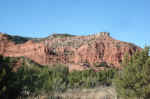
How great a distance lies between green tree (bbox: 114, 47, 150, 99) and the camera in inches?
403

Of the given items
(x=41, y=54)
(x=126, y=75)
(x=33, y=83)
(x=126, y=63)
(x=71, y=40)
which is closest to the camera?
(x=126, y=75)

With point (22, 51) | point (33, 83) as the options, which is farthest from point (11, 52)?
point (33, 83)

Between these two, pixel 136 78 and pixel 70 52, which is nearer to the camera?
pixel 136 78

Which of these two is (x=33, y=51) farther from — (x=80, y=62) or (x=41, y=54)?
(x=80, y=62)

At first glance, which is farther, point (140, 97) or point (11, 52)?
point (11, 52)

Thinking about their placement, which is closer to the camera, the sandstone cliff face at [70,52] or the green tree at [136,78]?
the green tree at [136,78]

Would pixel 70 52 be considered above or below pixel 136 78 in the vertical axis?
above

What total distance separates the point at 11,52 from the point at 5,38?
280 inches

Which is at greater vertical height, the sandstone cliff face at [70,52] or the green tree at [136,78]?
the sandstone cliff face at [70,52]

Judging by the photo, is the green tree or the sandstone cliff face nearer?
the green tree

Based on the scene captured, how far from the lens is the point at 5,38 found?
60.5 m

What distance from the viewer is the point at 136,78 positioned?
1059cm

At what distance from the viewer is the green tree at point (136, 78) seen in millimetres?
10234

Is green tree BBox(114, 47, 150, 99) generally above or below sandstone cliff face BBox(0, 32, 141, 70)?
below
